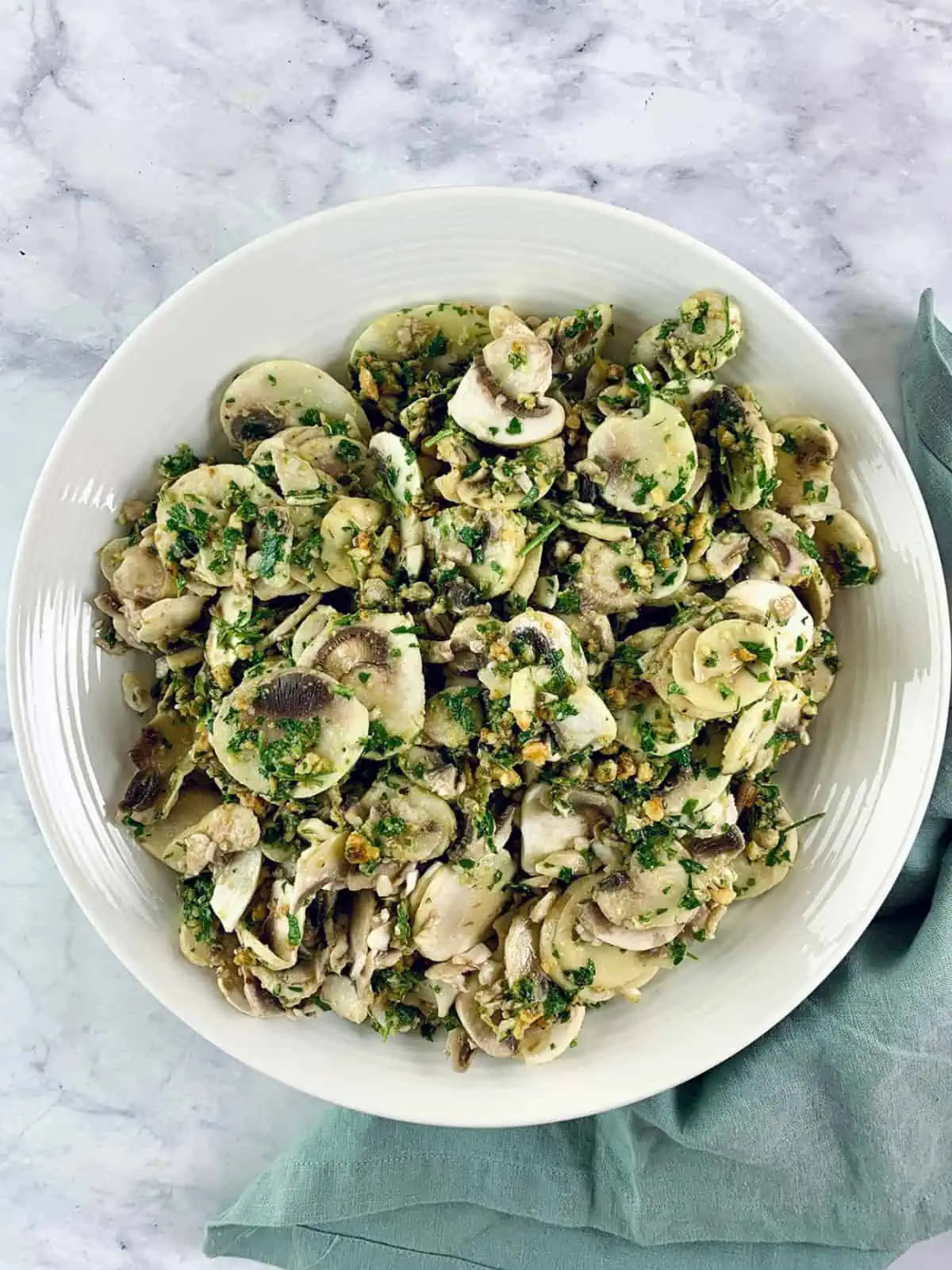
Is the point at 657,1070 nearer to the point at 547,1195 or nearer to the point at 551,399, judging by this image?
the point at 547,1195

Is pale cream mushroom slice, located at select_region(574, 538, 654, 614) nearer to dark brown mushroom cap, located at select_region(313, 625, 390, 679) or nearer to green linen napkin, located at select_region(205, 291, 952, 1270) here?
dark brown mushroom cap, located at select_region(313, 625, 390, 679)

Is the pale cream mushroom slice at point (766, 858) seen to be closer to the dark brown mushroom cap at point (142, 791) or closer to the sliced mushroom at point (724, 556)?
the sliced mushroom at point (724, 556)

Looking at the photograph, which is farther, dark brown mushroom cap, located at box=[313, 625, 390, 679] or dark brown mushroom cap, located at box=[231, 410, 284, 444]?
dark brown mushroom cap, located at box=[231, 410, 284, 444]

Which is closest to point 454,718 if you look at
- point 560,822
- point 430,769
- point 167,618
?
point 430,769

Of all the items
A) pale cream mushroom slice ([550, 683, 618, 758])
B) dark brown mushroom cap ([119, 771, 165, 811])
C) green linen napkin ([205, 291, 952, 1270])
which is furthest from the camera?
green linen napkin ([205, 291, 952, 1270])

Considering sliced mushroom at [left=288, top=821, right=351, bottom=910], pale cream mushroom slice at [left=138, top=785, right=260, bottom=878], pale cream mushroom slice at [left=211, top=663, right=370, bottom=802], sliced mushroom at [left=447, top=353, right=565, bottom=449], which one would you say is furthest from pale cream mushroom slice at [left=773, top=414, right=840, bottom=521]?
pale cream mushroom slice at [left=138, top=785, right=260, bottom=878]

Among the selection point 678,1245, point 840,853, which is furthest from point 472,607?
point 678,1245

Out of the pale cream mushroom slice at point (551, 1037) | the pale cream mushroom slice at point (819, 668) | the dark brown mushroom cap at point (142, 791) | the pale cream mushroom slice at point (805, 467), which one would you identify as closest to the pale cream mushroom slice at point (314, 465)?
the dark brown mushroom cap at point (142, 791)
